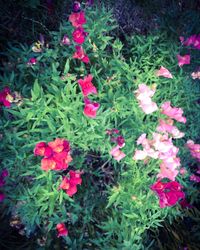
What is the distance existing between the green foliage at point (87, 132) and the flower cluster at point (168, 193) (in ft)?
0.39

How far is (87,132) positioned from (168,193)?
1.49ft

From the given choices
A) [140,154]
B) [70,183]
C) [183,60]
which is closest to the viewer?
[70,183]

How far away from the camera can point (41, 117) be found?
1441 millimetres

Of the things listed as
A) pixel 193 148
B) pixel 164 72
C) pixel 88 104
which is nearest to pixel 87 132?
pixel 88 104

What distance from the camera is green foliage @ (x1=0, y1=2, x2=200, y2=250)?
1.49m

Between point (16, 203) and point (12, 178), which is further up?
point (12, 178)

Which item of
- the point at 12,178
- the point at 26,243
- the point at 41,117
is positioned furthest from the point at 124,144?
the point at 26,243

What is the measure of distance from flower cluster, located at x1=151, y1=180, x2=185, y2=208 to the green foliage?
0.39 ft

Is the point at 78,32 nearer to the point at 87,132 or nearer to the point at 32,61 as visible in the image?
the point at 32,61

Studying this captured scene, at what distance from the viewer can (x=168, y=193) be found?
1.56 m

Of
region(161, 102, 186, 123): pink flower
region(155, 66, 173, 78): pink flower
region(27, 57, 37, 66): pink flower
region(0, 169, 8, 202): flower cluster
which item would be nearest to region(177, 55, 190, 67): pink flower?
region(155, 66, 173, 78): pink flower

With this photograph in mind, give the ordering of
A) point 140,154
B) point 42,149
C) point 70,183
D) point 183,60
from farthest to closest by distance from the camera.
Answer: point 183,60, point 140,154, point 70,183, point 42,149

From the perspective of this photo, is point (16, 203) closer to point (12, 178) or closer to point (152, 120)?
point (12, 178)

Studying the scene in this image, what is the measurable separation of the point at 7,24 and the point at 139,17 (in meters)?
0.95
